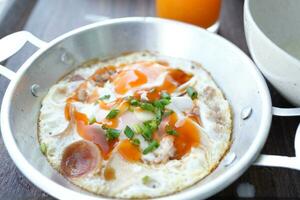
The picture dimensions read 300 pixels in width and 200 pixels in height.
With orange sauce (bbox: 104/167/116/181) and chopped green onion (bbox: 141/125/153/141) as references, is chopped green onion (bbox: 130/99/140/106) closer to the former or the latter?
chopped green onion (bbox: 141/125/153/141)

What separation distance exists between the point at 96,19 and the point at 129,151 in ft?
3.15

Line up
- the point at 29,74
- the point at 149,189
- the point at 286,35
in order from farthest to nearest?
1. the point at 286,35
2. the point at 29,74
3. the point at 149,189

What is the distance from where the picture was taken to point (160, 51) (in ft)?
5.42

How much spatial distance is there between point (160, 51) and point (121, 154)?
62 centimetres

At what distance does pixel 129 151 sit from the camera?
3.91ft

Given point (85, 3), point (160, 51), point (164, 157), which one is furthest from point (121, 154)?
point (85, 3)

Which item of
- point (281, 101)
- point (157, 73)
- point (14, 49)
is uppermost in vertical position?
point (14, 49)

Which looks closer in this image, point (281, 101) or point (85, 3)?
point (281, 101)

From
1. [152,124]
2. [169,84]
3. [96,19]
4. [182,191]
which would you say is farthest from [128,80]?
[96,19]

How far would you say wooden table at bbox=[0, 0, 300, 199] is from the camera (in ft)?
3.93

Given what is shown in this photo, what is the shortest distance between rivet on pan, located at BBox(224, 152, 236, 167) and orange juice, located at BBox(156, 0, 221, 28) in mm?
790

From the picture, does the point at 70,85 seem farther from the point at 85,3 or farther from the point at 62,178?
the point at 85,3

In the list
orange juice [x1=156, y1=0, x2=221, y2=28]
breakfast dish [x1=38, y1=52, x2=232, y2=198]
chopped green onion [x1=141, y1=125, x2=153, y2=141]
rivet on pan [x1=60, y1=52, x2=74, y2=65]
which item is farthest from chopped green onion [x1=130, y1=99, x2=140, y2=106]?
orange juice [x1=156, y1=0, x2=221, y2=28]

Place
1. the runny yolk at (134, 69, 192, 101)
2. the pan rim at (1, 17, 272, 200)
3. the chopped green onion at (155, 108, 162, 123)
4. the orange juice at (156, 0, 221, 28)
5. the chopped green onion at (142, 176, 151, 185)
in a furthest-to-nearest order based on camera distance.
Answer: the orange juice at (156, 0, 221, 28) → the runny yolk at (134, 69, 192, 101) → the chopped green onion at (155, 108, 162, 123) → the chopped green onion at (142, 176, 151, 185) → the pan rim at (1, 17, 272, 200)
